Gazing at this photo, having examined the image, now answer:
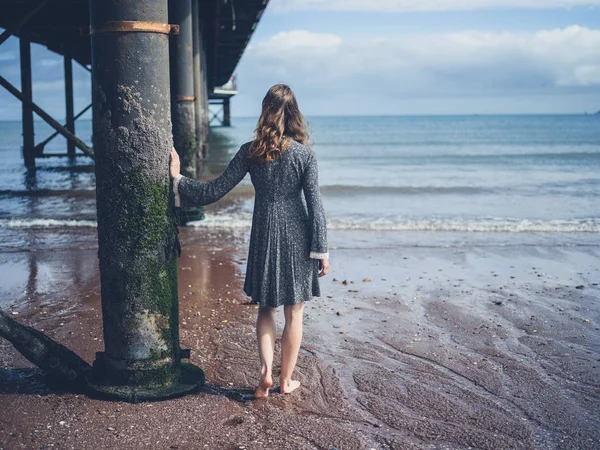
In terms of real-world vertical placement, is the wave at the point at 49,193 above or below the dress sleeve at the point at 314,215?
below

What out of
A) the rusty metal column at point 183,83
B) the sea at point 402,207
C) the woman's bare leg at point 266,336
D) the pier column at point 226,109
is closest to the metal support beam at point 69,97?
the sea at point 402,207

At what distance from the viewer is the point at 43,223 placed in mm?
9859

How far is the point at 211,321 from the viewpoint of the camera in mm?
5145

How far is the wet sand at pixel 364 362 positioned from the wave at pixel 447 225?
7.80 ft

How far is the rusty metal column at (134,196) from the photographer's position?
3.46 m

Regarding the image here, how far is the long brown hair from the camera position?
3.63 metres

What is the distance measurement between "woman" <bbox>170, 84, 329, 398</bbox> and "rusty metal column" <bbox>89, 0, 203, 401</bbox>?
195 mm

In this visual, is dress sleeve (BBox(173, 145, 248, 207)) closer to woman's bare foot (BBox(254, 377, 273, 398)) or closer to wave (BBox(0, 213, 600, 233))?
woman's bare foot (BBox(254, 377, 273, 398))

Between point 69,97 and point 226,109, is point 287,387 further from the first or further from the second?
point 226,109

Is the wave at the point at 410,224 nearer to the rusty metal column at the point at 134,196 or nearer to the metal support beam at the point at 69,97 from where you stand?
the rusty metal column at the point at 134,196

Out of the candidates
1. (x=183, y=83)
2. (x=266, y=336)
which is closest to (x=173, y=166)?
(x=266, y=336)

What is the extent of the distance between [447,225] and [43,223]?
5698 millimetres

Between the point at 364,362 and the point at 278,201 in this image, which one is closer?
the point at 278,201

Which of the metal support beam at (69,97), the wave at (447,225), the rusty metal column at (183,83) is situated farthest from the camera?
the metal support beam at (69,97)
